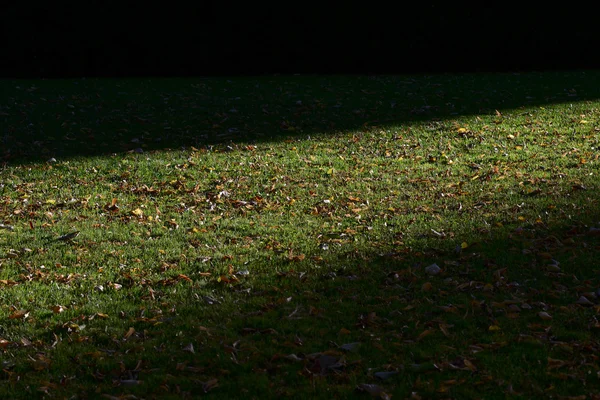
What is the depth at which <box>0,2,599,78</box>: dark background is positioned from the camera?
46.6ft

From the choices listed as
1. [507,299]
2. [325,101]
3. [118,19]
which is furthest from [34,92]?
[507,299]

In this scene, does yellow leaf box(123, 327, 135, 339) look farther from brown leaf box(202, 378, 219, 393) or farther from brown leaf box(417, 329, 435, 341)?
brown leaf box(417, 329, 435, 341)

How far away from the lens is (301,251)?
230 inches

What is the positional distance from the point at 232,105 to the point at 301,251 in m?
6.52

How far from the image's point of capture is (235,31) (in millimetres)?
14445

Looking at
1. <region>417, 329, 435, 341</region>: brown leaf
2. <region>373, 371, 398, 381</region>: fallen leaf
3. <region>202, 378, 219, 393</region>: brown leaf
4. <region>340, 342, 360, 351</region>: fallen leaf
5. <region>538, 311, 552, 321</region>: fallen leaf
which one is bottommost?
<region>202, 378, 219, 393</region>: brown leaf

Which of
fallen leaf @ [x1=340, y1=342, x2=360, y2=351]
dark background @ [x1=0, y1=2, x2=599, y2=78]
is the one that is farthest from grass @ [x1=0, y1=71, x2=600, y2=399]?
dark background @ [x1=0, y1=2, x2=599, y2=78]

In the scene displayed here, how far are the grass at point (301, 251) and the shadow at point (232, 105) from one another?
7 centimetres

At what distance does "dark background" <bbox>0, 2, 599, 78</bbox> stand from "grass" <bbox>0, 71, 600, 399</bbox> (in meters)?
3.07

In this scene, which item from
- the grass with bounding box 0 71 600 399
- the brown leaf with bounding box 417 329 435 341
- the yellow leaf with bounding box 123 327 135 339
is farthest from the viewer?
the yellow leaf with bounding box 123 327 135 339

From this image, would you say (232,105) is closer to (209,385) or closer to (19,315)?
(19,315)

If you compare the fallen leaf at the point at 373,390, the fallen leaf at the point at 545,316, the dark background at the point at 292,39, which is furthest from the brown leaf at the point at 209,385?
the dark background at the point at 292,39

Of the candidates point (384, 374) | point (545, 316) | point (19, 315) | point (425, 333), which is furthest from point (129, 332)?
point (545, 316)

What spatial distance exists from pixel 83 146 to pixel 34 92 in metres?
3.55
